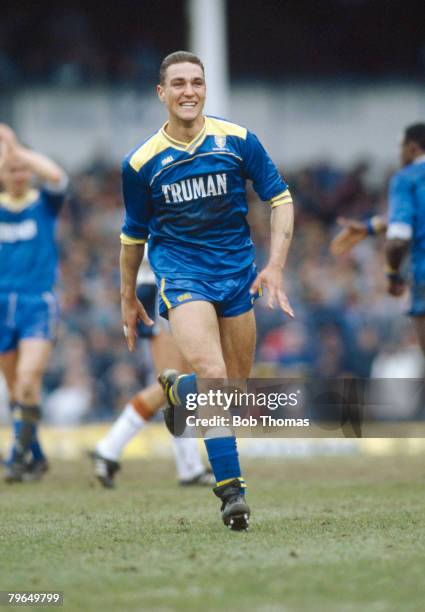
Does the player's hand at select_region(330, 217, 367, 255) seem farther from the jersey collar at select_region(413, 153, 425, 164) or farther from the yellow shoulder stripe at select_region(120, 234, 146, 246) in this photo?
the yellow shoulder stripe at select_region(120, 234, 146, 246)

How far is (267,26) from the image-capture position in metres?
27.5

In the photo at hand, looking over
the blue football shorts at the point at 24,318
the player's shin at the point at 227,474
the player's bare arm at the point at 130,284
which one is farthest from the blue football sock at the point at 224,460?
the blue football shorts at the point at 24,318

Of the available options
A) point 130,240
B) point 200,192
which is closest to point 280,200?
point 200,192

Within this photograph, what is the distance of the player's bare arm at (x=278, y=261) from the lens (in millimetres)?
6621

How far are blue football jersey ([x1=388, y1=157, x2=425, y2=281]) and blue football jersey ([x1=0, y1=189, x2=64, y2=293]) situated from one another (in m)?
3.07

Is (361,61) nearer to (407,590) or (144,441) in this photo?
(144,441)

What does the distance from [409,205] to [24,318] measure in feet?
11.5

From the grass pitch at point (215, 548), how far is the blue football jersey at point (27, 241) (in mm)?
2011

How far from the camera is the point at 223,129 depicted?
282 inches

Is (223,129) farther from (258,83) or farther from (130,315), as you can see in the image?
(258,83)

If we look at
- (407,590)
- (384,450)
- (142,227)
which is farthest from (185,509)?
(384,450)

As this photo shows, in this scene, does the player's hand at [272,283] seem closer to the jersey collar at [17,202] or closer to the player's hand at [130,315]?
the player's hand at [130,315]

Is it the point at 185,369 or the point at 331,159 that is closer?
the point at 185,369

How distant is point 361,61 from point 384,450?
15.4 metres
